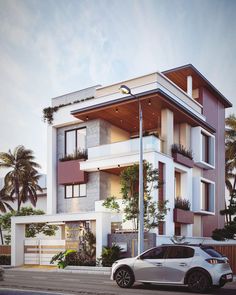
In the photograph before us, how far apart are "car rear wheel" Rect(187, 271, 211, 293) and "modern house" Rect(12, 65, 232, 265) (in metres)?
12.0

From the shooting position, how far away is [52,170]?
37031mm

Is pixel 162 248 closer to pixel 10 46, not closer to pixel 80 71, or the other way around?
pixel 80 71

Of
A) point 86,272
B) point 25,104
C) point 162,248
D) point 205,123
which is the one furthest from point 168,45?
point 162,248

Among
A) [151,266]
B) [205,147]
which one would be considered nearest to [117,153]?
[205,147]

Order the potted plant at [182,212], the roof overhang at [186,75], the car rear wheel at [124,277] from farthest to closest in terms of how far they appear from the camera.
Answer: the roof overhang at [186,75]
the potted plant at [182,212]
the car rear wheel at [124,277]

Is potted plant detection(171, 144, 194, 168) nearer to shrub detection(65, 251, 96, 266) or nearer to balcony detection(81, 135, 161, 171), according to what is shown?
balcony detection(81, 135, 161, 171)

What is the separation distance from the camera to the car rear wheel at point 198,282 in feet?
50.9

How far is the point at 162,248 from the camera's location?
16828 millimetres

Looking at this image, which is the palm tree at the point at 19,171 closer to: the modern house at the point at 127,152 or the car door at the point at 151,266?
the modern house at the point at 127,152

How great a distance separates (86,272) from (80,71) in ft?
51.1

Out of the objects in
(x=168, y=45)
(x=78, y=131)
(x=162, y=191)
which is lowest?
(x=162, y=191)

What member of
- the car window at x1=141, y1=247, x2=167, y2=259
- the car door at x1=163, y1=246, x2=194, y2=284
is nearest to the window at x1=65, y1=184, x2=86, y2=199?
the car window at x1=141, y1=247, x2=167, y2=259

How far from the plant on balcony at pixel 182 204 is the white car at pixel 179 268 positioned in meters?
15.8

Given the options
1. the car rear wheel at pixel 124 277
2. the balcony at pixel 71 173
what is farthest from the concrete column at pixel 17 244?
the car rear wheel at pixel 124 277
